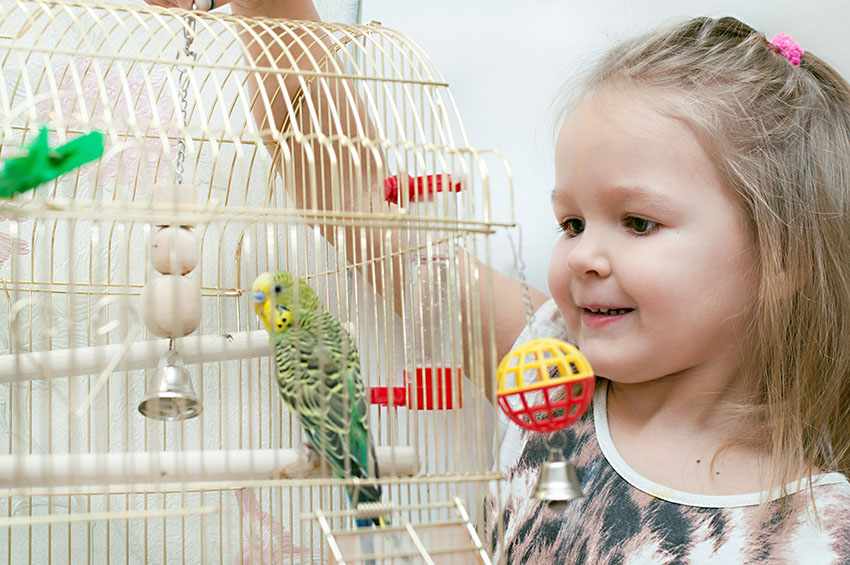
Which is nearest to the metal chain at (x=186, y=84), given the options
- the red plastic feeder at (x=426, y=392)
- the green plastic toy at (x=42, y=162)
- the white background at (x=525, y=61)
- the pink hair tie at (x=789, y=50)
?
the green plastic toy at (x=42, y=162)

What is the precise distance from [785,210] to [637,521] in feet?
1.33

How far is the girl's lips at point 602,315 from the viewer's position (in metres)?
1.01

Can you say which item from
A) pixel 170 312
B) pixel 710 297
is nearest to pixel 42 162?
pixel 170 312

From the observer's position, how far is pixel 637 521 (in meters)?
1.01

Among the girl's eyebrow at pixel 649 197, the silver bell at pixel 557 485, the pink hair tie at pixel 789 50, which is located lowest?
the silver bell at pixel 557 485

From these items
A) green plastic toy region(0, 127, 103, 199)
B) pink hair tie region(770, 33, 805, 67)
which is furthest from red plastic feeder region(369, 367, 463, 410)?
pink hair tie region(770, 33, 805, 67)

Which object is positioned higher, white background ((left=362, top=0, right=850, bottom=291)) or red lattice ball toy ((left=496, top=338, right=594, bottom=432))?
white background ((left=362, top=0, right=850, bottom=291))

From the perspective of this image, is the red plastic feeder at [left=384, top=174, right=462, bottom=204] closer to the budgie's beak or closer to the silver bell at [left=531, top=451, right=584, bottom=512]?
the budgie's beak

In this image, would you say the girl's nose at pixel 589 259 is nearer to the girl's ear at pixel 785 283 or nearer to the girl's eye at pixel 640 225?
the girl's eye at pixel 640 225

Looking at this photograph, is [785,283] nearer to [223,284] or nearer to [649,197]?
[649,197]

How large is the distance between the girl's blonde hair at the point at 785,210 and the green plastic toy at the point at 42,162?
65 cm

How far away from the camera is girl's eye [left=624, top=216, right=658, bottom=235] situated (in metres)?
0.98

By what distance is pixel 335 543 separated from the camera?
0.74m

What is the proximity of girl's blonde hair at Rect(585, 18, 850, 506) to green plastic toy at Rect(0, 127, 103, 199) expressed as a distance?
65cm
